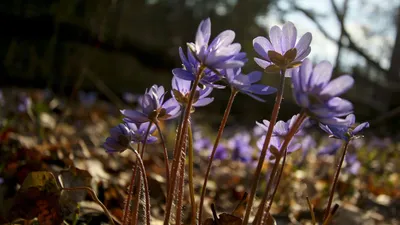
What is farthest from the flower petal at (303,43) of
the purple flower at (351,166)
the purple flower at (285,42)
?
the purple flower at (351,166)

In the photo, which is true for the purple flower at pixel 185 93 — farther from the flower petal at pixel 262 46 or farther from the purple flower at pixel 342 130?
the purple flower at pixel 342 130

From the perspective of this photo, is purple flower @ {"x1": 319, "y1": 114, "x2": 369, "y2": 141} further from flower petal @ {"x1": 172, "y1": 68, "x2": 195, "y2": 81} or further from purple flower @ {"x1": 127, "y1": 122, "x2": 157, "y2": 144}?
purple flower @ {"x1": 127, "y1": 122, "x2": 157, "y2": 144}

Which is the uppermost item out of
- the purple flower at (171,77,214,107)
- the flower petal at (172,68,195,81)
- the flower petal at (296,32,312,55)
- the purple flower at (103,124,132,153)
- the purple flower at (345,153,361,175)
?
the flower petal at (296,32,312,55)

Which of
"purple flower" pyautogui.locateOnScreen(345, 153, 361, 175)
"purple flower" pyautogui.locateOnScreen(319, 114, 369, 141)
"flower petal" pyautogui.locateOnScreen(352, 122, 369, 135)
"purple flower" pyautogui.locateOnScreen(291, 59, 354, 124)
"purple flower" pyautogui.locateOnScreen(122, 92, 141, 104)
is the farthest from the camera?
"purple flower" pyautogui.locateOnScreen(122, 92, 141, 104)

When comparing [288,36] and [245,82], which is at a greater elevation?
[288,36]

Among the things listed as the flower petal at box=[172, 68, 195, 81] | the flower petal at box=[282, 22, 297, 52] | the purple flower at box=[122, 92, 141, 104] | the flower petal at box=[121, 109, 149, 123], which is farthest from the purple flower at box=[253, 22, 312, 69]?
the purple flower at box=[122, 92, 141, 104]

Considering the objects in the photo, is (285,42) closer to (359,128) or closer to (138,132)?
(359,128)

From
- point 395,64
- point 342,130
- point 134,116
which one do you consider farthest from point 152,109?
point 395,64
